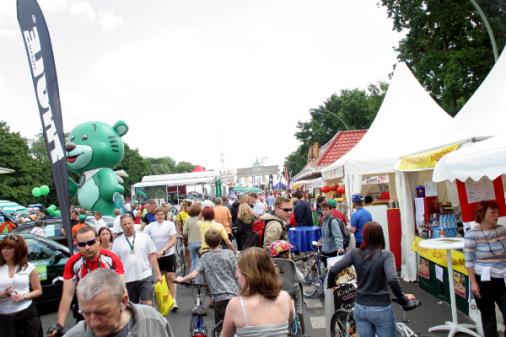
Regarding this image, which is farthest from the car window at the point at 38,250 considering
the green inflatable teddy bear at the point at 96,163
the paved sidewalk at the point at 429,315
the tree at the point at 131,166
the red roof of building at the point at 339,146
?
the tree at the point at 131,166

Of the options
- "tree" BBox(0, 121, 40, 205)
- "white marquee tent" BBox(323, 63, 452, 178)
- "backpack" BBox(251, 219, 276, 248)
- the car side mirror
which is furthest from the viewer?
"tree" BBox(0, 121, 40, 205)

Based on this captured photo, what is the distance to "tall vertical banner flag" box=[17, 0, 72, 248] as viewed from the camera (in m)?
6.27

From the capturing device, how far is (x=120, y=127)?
25.1 metres

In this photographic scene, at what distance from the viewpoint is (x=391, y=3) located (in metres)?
24.4

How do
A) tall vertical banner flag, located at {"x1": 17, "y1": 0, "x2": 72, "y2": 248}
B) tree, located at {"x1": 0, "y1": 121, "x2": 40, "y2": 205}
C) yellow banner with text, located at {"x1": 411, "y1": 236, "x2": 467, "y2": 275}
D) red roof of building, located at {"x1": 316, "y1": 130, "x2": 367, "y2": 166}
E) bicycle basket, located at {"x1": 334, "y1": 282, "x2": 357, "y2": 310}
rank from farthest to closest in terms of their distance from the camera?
tree, located at {"x1": 0, "y1": 121, "x2": 40, "y2": 205} < red roof of building, located at {"x1": 316, "y1": 130, "x2": 367, "y2": 166} < yellow banner with text, located at {"x1": 411, "y1": 236, "x2": 467, "y2": 275} < tall vertical banner flag, located at {"x1": 17, "y1": 0, "x2": 72, "y2": 248} < bicycle basket, located at {"x1": 334, "y1": 282, "x2": 357, "y2": 310}

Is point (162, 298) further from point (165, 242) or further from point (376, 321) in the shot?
point (165, 242)

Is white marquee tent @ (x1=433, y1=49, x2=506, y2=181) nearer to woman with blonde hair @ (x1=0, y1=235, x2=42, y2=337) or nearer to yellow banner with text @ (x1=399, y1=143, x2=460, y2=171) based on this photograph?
yellow banner with text @ (x1=399, y1=143, x2=460, y2=171)

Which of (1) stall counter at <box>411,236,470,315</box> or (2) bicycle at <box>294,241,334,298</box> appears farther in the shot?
(2) bicycle at <box>294,241,334,298</box>

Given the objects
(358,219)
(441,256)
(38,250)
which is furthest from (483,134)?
(38,250)

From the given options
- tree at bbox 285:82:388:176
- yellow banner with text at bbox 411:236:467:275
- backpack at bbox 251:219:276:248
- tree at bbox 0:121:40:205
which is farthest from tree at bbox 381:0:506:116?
tree at bbox 0:121:40:205

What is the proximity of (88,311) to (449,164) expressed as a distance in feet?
16.5

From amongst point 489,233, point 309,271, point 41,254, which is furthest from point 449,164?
point 41,254

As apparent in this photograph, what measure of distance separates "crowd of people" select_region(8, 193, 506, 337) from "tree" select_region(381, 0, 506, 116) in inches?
686

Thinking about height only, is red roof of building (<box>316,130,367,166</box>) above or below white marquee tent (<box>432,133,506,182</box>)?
above
